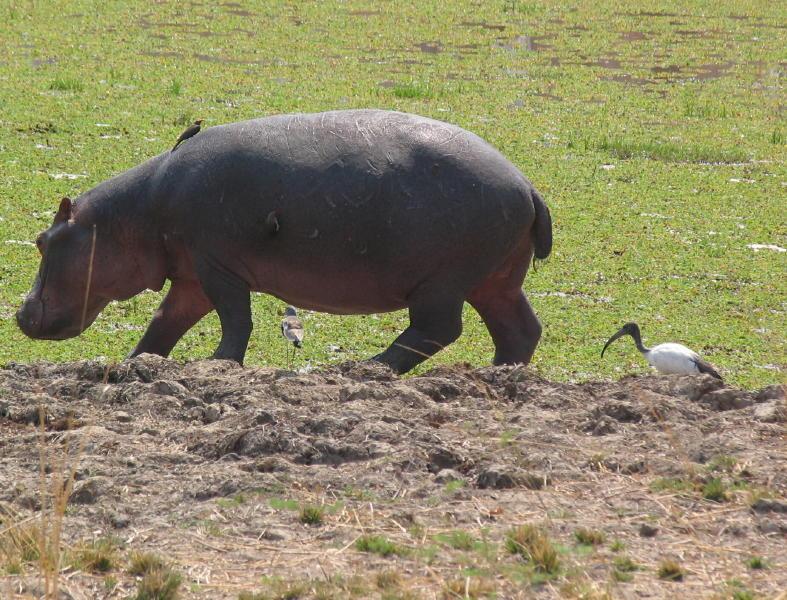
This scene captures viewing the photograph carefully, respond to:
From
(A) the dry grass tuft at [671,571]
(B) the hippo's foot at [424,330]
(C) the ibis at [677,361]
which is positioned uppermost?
(A) the dry grass tuft at [671,571]

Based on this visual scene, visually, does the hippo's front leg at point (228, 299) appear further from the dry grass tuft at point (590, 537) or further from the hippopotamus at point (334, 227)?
the dry grass tuft at point (590, 537)

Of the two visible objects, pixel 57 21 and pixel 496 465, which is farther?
pixel 57 21

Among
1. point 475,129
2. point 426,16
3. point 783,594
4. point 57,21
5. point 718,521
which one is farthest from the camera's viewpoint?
point 426,16

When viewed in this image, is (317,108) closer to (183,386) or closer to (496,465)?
(183,386)

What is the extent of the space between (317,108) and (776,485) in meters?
9.31

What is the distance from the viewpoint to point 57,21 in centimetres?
1773

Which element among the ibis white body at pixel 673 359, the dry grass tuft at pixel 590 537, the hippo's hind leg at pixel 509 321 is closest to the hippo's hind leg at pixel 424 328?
the hippo's hind leg at pixel 509 321

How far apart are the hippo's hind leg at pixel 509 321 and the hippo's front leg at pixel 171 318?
1.51 m

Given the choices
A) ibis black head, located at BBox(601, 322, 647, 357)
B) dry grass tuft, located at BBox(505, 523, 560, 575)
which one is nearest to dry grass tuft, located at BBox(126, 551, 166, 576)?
dry grass tuft, located at BBox(505, 523, 560, 575)

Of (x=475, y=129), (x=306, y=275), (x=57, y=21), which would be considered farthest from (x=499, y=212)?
(x=57, y=21)

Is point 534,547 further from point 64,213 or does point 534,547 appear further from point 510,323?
point 64,213

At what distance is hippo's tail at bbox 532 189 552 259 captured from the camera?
6.98 metres

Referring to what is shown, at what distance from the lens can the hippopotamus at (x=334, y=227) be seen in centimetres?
672

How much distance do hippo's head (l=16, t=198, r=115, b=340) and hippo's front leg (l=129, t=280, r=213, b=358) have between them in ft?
1.05
